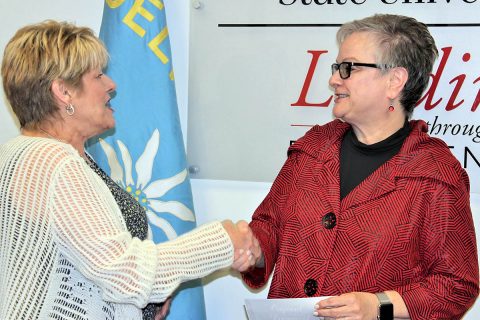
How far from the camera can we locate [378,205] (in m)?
2.00

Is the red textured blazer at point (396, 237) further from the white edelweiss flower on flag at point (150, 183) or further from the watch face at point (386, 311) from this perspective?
the white edelweiss flower on flag at point (150, 183)

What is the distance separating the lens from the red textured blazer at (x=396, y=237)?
6.35ft

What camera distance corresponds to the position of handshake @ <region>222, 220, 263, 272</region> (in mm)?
2033

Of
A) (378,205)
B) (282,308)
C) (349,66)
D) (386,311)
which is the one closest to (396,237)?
(378,205)

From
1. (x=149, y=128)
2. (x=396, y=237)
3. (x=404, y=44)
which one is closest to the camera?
(x=396, y=237)

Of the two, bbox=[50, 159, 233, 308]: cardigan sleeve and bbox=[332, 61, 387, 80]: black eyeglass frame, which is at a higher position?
bbox=[332, 61, 387, 80]: black eyeglass frame

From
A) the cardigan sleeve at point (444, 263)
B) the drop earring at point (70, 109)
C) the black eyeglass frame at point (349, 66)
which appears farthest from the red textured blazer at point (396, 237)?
the drop earring at point (70, 109)

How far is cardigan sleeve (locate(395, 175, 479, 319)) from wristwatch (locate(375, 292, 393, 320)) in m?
0.05

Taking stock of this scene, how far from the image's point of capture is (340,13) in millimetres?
2576

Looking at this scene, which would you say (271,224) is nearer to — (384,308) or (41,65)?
(384,308)

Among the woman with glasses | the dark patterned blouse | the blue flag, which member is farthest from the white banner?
the dark patterned blouse

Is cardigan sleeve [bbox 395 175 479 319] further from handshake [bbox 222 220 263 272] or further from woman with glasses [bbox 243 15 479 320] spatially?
handshake [bbox 222 220 263 272]

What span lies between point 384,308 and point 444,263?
0.68ft

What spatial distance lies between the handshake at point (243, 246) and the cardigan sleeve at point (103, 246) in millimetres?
263
